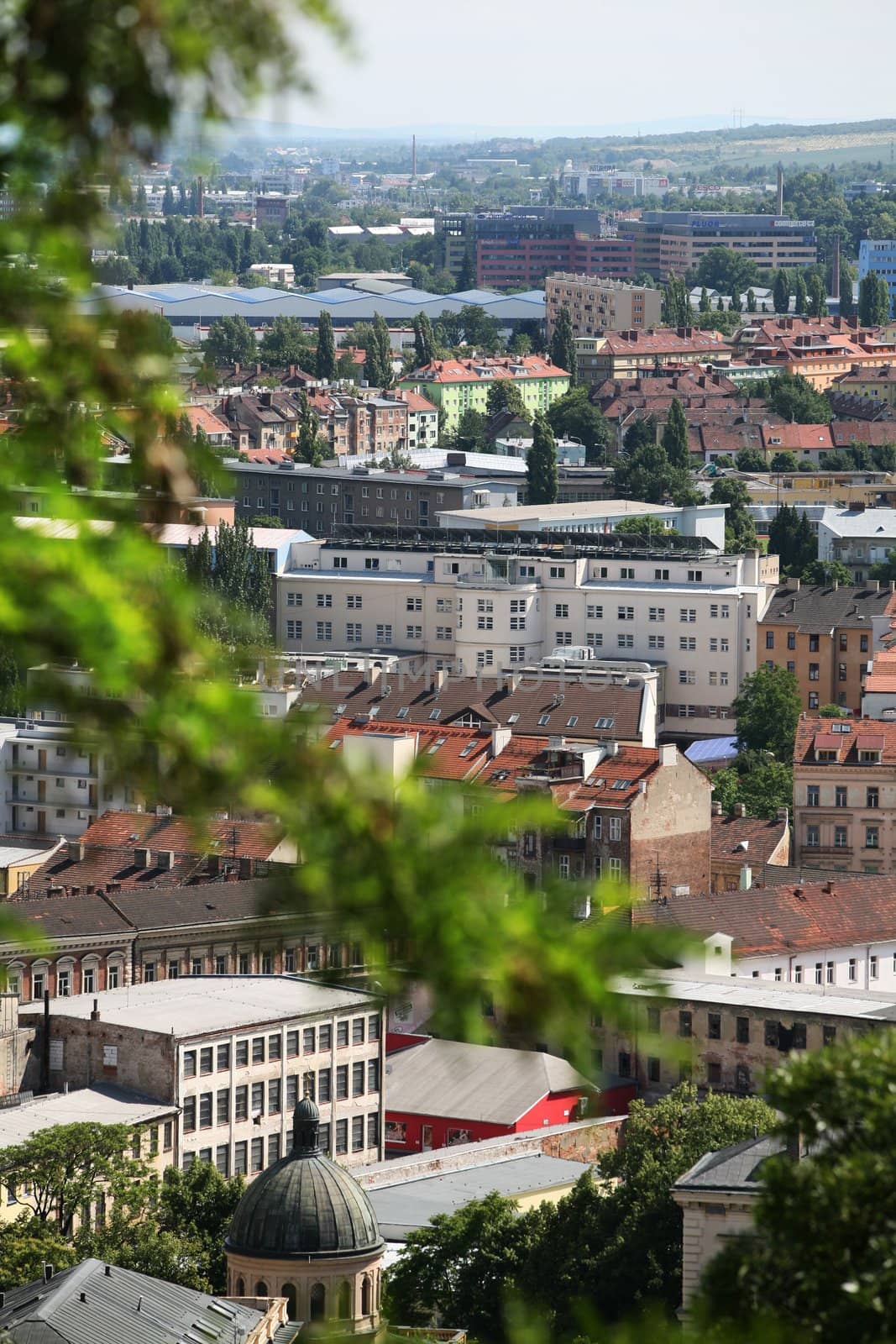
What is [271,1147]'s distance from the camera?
42.8m

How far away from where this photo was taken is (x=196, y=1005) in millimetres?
42938

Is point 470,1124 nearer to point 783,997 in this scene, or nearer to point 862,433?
point 783,997

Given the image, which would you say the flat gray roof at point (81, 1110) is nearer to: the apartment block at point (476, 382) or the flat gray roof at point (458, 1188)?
the flat gray roof at point (458, 1188)

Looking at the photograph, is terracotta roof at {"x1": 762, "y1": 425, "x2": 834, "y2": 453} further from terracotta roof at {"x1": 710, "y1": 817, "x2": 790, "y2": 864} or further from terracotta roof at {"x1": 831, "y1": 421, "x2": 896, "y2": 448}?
terracotta roof at {"x1": 710, "y1": 817, "x2": 790, "y2": 864}

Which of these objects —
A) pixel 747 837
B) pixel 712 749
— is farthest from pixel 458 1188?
pixel 712 749

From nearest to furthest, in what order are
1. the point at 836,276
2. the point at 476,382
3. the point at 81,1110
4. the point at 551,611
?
the point at 81,1110
the point at 551,611
the point at 476,382
the point at 836,276

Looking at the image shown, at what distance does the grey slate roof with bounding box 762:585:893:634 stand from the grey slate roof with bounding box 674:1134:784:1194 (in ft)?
125

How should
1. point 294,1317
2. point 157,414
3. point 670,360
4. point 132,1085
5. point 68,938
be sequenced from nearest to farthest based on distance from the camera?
point 157,414 < point 294,1317 < point 132,1085 < point 68,938 < point 670,360

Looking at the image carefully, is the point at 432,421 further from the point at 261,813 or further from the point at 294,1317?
the point at 261,813

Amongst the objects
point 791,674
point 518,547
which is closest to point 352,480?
point 518,547

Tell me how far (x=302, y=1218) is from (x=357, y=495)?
6171 cm

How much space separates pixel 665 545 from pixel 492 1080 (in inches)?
1188

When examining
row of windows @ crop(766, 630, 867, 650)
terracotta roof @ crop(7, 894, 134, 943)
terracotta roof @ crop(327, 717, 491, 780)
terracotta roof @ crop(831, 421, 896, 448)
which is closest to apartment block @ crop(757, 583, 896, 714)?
row of windows @ crop(766, 630, 867, 650)

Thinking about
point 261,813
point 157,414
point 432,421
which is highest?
point 157,414
